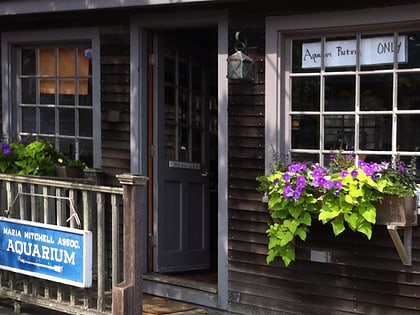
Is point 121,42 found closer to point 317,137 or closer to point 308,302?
point 317,137

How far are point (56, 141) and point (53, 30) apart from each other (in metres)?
1.14

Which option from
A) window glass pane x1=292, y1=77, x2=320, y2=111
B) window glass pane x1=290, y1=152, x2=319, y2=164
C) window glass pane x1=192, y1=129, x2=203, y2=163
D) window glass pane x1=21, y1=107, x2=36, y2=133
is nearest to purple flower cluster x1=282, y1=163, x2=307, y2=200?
window glass pane x1=290, y1=152, x2=319, y2=164

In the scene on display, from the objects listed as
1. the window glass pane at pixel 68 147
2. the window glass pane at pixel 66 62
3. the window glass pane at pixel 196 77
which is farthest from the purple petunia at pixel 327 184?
the window glass pane at pixel 66 62

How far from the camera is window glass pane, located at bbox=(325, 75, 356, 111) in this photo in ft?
15.9

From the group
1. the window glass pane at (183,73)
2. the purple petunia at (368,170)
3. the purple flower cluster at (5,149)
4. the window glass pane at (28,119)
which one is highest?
the window glass pane at (183,73)

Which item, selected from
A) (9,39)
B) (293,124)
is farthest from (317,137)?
(9,39)

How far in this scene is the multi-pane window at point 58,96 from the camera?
6300 millimetres

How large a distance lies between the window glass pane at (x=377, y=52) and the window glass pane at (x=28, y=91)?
3591 mm

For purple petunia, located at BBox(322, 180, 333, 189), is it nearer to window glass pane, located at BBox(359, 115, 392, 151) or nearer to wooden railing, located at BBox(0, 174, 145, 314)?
window glass pane, located at BBox(359, 115, 392, 151)

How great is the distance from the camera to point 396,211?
427 centimetres

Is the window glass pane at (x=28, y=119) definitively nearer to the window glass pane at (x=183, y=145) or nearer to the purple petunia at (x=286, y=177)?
the window glass pane at (x=183, y=145)

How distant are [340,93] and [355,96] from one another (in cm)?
13

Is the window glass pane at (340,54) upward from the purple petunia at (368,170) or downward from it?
upward

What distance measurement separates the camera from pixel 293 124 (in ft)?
16.7
